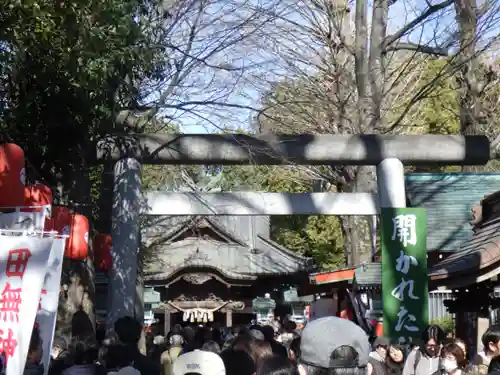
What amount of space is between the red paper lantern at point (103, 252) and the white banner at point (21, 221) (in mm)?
3953

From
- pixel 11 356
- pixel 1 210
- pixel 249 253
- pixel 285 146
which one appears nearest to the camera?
pixel 11 356

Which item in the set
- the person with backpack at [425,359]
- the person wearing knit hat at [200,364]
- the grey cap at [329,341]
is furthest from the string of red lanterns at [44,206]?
the grey cap at [329,341]

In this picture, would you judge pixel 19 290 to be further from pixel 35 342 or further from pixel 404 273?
pixel 404 273

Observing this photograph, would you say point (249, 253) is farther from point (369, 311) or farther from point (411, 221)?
point (411, 221)

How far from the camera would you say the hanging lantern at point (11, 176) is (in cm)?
817

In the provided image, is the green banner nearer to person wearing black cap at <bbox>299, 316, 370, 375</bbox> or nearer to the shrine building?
person wearing black cap at <bbox>299, 316, 370, 375</bbox>

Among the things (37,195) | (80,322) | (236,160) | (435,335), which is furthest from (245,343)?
(236,160)

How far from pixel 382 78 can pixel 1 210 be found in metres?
8.04

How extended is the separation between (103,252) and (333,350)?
9.14m

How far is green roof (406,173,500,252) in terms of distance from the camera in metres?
15.7

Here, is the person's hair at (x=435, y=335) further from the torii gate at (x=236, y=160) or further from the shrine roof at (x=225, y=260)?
the shrine roof at (x=225, y=260)

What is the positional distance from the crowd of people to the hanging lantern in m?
1.28

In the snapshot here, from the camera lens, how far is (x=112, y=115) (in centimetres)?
1144

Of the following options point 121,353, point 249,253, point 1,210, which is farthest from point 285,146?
point 249,253
